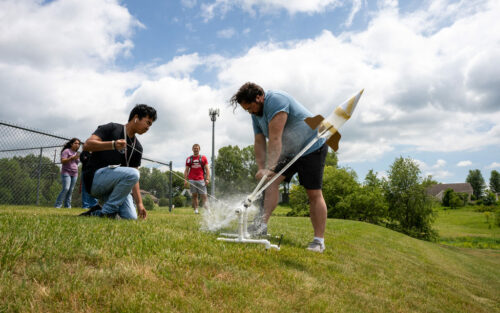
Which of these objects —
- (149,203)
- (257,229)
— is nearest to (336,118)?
(257,229)

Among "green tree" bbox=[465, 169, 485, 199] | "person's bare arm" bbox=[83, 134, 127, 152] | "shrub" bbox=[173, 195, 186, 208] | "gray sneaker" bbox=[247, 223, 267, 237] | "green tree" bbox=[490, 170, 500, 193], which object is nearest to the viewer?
"person's bare arm" bbox=[83, 134, 127, 152]

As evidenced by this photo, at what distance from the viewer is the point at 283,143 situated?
376 cm

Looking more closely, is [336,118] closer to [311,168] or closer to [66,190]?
[311,168]

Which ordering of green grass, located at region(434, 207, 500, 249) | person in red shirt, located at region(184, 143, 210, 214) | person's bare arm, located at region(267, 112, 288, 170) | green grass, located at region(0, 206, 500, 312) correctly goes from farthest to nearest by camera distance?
1. green grass, located at region(434, 207, 500, 249)
2. person in red shirt, located at region(184, 143, 210, 214)
3. person's bare arm, located at region(267, 112, 288, 170)
4. green grass, located at region(0, 206, 500, 312)

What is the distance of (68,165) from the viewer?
9.09 meters

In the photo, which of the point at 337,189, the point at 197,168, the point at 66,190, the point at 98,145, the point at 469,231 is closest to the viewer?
the point at 98,145

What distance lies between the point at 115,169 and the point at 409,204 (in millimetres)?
32366

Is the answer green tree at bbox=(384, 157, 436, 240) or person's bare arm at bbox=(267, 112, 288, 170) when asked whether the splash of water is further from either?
green tree at bbox=(384, 157, 436, 240)

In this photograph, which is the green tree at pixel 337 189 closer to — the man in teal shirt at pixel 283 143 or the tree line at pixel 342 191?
the tree line at pixel 342 191

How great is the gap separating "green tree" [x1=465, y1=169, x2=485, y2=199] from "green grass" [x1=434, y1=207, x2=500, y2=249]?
5483 centimetres

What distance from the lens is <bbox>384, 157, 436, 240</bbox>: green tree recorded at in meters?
30.1

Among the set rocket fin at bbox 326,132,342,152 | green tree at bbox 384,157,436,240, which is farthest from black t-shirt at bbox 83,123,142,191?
green tree at bbox 384,157,436,240

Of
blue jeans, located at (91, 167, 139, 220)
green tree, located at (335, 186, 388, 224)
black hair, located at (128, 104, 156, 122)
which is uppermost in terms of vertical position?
black hair, located at (128, 104, 156, 122)

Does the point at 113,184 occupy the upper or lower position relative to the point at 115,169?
lower
